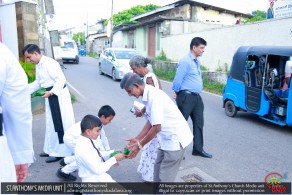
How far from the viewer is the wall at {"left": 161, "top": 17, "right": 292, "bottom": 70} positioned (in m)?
9.93

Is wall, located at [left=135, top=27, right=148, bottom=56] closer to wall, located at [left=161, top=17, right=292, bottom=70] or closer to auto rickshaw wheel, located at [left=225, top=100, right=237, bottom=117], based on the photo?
wall, located at [left=161, top=17, right=292, bottom=70]

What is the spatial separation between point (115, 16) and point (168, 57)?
18.8m

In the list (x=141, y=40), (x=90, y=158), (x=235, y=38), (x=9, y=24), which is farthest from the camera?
(x=141, y=40)

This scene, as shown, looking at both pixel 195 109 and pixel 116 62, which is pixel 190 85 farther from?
pixel 116 62

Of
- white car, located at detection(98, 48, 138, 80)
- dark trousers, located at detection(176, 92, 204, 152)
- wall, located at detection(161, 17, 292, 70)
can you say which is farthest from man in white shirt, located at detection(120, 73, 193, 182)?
white car, located at detection(98, 48, 138, 80)

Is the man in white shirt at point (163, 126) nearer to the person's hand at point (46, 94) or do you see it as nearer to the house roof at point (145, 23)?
the person's hand at point (46, 94)

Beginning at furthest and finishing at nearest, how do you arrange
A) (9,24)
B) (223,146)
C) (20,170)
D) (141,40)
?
(141,40)
(9,24)
(223,146)
(20,170)

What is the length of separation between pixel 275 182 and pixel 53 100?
11.4 ft

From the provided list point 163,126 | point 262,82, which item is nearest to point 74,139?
point 163,126

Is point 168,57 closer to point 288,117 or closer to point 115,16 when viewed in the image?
point 288,117

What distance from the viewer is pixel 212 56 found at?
13.8 metres

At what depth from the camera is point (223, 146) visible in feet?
16.6

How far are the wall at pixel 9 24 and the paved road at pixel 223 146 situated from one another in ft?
8.89

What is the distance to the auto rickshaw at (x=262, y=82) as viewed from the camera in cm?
593
